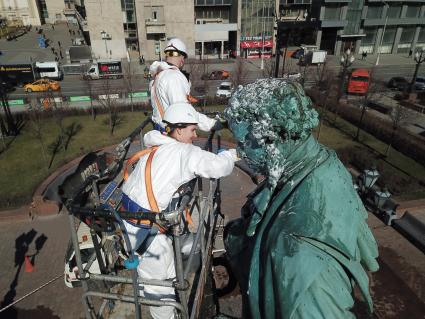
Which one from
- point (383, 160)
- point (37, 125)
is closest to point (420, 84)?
point (383, 160)

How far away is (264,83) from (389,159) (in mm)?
19439

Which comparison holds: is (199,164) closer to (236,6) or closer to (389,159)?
(389,159)

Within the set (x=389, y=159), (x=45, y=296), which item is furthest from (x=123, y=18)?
(x=45, y=296)

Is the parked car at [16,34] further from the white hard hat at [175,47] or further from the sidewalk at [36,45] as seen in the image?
the white hard hat at [175,47]

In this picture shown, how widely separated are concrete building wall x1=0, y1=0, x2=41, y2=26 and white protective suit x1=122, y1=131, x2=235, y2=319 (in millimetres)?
80319

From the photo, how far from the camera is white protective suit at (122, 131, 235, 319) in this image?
4113 millimetres

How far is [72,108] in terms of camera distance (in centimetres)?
2675

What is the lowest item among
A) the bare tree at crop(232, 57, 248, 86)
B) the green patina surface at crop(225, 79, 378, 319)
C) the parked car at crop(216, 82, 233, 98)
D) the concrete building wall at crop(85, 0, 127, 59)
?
the parked car at crop(216, 82, 233, 98)

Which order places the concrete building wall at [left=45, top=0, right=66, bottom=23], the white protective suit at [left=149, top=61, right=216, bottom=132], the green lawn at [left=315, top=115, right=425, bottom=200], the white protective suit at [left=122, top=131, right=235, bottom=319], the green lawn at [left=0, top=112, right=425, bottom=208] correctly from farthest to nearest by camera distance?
the concrete building wall at [left=45, top=0, right=66, bottom=23] < the green lawn at [left=0, top=112, right=425, bottom=208] < the green lawn at [left=315, top=115, right=425, bottom=200] < the white protective suit at [left=149, top=61, right=216, bottom=132] < the white protective suit at [left=122, top=131, right=235, bottom=319]

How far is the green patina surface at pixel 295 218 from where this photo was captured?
4.38ft

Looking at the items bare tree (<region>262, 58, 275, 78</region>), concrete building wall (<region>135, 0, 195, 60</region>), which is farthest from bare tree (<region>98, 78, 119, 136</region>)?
concrete building wall (<region>135, 0, 195, 60</region>)

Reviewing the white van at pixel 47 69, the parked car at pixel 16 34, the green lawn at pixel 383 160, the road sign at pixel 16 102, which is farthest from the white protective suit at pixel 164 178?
the parked car at pixel 16 34

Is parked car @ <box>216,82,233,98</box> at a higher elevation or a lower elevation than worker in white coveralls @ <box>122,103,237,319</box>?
lower

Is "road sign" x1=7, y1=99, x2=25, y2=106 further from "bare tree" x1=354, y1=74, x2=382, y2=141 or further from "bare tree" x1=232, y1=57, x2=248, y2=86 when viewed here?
"bare tree" x1=354, y1=74, x2=382, y2=141
